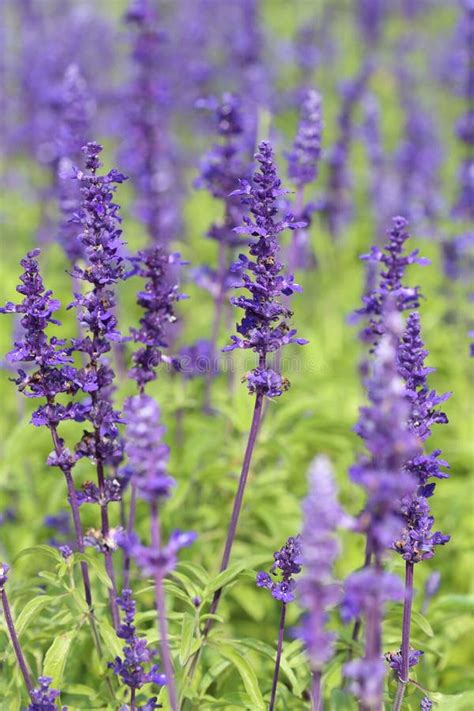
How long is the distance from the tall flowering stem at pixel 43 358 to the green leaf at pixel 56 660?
1.92ft

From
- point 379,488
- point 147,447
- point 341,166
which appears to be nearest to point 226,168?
Answer: point 341,166

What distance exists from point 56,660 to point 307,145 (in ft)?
13.6

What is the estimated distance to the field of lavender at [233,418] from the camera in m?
3.85

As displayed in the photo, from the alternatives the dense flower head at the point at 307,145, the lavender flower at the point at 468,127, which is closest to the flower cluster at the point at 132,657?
the dense flower head at the point at 307,145

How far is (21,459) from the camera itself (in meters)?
6.83

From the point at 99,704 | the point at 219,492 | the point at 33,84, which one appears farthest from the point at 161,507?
the point at 33,84

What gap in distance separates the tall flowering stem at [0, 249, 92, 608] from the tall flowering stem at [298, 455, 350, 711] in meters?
1.63

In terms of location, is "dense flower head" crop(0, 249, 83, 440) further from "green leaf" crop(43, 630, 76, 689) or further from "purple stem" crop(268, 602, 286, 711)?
"purple stem" crop(268, 602, 286, 711)

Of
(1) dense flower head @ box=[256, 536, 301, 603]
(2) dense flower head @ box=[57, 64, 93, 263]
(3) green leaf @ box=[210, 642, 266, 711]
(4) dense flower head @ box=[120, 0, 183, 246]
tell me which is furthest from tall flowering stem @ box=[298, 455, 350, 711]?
(4) dense flower head @ box=[120, 0, 183, 246]

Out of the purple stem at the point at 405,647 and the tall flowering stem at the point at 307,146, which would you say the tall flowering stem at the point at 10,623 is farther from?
the tall flowering stem at the point at 307,146

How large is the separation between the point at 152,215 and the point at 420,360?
506 cm

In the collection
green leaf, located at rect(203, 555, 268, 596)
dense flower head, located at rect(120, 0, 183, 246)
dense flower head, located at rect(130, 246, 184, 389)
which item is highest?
dense flower head, located at rect(120, 0, 183, 246)

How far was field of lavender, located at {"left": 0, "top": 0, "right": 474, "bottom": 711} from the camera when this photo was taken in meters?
3.85

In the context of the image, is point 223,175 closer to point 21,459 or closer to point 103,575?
point 21,459
